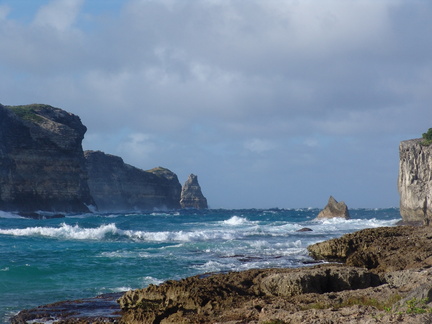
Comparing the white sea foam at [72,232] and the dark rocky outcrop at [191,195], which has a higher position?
the dark rocky outcrop at [191,195]

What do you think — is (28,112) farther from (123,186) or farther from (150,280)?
(150,280)

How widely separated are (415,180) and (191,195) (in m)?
125

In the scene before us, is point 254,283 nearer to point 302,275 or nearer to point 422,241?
point 302,275

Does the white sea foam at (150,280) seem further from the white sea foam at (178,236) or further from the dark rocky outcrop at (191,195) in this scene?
the dark rocky outcrop at (191,195)

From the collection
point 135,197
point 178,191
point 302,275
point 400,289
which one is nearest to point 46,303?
point 302,275

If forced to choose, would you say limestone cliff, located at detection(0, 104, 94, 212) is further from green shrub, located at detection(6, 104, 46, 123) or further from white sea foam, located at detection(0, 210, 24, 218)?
white sea foam, located at detection(0, 210, 24, 218)

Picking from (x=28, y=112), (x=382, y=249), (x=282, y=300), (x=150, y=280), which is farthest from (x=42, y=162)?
(x=282, y=300)

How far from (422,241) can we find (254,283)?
9.71 m

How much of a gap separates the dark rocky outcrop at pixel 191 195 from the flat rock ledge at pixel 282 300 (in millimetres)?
159590

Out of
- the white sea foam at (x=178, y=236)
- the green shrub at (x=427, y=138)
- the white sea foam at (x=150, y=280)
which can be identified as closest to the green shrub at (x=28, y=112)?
the white sea foam at (x=178, y=236)

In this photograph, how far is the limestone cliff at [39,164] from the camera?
7894 centimetres

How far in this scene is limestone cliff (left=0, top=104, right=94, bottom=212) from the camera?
78938mm

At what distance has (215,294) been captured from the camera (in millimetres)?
10430

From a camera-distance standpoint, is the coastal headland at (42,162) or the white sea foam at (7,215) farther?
the coastal headland at (42,162)
